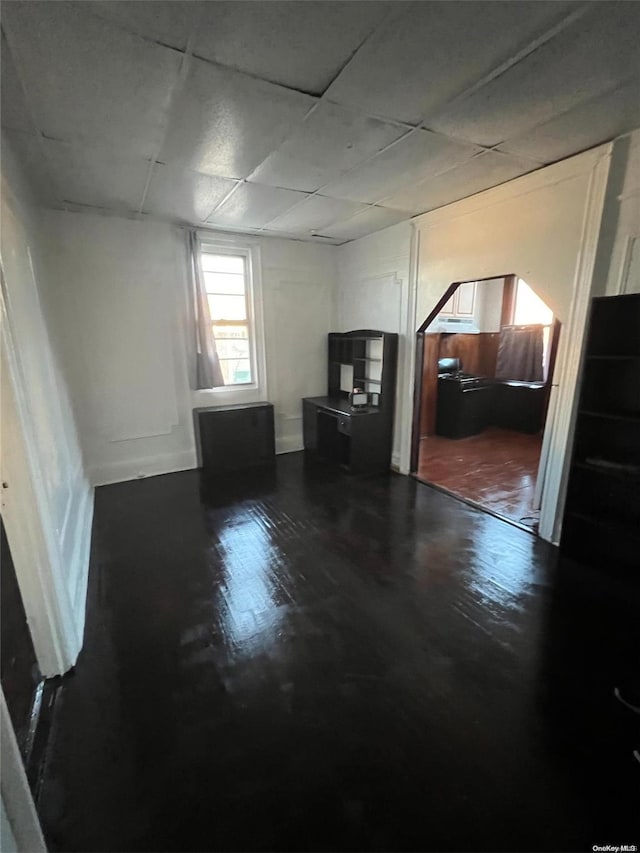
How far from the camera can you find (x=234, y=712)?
61.9 inches

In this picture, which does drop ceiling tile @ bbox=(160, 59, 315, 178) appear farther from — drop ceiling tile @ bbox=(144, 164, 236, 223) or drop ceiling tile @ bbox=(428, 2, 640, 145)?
drop ceiling tile @ bbox=(428, 2, 640, 145)

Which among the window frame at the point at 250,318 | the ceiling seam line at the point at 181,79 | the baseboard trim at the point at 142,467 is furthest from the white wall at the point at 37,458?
the window frame at the point at 250,318

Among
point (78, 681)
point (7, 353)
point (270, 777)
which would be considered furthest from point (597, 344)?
point (78, 681)

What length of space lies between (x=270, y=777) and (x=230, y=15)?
2.73m

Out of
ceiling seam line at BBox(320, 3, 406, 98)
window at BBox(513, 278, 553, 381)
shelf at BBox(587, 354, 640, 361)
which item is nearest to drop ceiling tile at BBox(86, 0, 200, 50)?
ceiling seam line at BBox(320, 3, 406, 98)

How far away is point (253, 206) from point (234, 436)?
237 cm

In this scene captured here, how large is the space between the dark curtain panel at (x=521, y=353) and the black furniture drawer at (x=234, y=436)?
13.2 feet

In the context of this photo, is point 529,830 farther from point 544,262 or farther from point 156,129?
point 156,129

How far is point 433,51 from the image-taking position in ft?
5.08

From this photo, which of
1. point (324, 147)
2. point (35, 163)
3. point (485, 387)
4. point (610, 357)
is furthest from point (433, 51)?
point (485, 387)

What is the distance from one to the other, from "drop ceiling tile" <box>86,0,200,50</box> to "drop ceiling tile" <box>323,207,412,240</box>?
2320 mm

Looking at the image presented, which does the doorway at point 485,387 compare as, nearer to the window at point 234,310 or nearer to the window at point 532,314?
the window at point 532,314

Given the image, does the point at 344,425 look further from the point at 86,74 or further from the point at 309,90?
the point at 86,74

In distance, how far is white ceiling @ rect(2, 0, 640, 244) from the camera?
1387 millimetres
